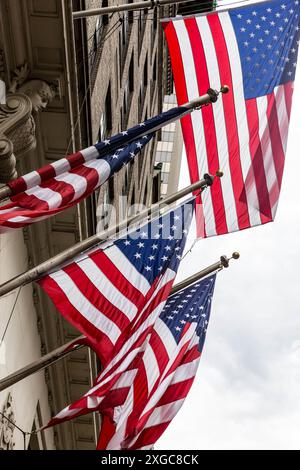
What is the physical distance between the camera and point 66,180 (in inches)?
434

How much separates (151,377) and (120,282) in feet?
6.44

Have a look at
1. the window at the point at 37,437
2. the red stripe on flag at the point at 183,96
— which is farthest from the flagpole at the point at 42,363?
the window at the point at 37,437

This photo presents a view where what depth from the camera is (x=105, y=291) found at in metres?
11.7

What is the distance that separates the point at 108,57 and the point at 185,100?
27.8 feet

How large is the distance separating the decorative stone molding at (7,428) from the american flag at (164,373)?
5.57 meters

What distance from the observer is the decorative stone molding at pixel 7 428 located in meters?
16.7

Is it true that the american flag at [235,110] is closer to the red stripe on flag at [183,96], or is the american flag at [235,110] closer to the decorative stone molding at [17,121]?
the red stripe on flag at [183,96]

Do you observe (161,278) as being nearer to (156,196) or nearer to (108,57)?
(108,57)

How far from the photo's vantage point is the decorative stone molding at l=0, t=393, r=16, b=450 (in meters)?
16.7

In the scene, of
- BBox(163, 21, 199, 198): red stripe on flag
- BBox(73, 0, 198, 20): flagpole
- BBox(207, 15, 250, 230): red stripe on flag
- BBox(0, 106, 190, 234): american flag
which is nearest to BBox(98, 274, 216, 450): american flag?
BBox(207, 15, 250, 230): red stripe on flag

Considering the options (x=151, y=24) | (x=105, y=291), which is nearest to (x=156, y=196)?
(x=151, y=24)

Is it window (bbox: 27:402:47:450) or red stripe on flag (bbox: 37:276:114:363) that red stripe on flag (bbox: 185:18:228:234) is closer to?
red stripe on flag (bbox: 37:276:114:363)

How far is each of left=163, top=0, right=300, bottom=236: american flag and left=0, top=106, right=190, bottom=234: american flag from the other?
1.88m

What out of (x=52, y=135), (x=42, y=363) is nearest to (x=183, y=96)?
(x=52, y=135)
